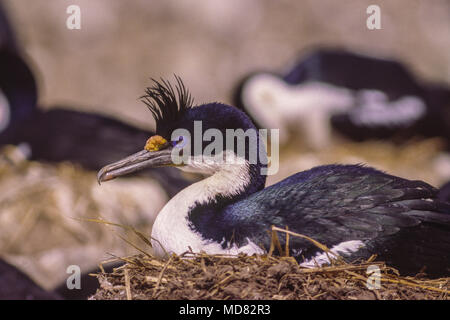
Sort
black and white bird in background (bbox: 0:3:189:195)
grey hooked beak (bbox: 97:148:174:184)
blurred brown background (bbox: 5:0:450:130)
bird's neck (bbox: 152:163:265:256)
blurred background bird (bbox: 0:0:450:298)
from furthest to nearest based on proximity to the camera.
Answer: blurred brown background (bbox: 5:0:450:130), blurred background bird (bbox: 0:0:450:298), black and white bird in background (bbox: 0:3:189:195), grey hooked beak (bbox: 97:148:174:184), bird's neck (bbox: 152:163:265:256)

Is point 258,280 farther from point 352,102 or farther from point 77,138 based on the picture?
point 352,102

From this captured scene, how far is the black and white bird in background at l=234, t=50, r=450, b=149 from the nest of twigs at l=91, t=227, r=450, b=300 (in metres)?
5.99

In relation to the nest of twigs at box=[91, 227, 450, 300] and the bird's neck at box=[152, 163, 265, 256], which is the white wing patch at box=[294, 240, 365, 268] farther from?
the bird's neck at box=[152, 163, 265, 256]

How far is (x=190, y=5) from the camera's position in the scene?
1051cm

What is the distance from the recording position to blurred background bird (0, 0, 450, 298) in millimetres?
7773

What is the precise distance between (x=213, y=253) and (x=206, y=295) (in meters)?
0.35

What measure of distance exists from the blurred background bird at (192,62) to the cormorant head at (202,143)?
3.87m

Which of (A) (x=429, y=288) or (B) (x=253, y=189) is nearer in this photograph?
(A) (x=429, y=288)

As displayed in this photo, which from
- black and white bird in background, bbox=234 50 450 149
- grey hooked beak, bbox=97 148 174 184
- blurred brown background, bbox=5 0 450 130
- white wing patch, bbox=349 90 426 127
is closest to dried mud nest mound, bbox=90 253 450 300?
grey hooked beak, bbox=97 148 174 184

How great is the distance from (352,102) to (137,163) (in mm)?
6103

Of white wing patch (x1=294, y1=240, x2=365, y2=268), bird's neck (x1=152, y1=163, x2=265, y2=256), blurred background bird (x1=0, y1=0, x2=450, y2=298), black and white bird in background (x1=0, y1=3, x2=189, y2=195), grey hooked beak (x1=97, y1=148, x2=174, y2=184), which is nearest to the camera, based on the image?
white wing patch (x1=294, y1=240, x2=365, y2=268)
